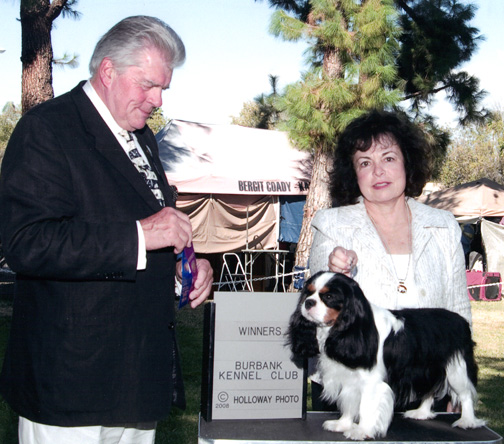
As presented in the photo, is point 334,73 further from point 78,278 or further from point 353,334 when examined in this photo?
point 78,278

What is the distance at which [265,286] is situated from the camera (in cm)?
1366

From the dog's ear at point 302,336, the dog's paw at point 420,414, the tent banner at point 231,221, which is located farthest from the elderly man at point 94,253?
the tent banner at point 231,221

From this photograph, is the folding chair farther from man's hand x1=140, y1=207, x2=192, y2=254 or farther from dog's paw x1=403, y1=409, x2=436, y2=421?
man's hand x1=140, y1=207, x2=192, y2=254

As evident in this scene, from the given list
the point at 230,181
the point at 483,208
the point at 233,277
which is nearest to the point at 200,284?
the point at 230,181

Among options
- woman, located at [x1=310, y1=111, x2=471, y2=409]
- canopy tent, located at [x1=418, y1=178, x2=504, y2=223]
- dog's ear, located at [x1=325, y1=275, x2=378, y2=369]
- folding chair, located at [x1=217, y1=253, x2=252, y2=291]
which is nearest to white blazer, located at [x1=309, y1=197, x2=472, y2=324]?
woman, located at [x1=310, y1=111, x2=471, y2=409]

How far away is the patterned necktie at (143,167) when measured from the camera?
2133mm

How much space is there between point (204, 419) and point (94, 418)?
55 centimetres

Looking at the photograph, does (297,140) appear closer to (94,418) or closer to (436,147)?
(436,147)

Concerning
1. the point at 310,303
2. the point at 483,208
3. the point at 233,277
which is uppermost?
the point at 483,208

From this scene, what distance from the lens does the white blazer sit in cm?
265

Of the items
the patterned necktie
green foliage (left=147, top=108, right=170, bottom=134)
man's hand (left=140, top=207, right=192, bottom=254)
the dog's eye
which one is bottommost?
the dog's eye

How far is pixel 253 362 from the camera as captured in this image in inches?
94.3

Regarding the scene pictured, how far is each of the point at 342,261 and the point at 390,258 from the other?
1.10ft

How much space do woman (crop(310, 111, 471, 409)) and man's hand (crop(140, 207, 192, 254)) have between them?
793 mm
